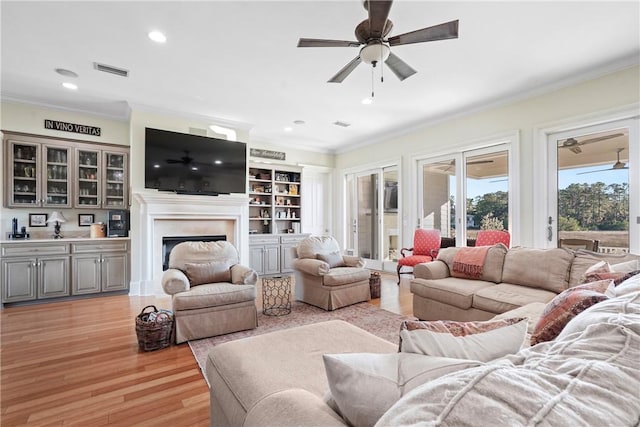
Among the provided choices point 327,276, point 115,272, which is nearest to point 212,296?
point 327,276

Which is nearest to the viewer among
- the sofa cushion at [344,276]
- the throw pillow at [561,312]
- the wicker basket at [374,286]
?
the throw pillow at [561,312]

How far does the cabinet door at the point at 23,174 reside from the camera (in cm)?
422

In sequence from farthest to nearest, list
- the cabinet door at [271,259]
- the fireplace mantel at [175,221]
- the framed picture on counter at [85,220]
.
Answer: the cabinet door at [271,259] < the framed picture on counter at [85,220] < the fireplace mantel at [175,221]

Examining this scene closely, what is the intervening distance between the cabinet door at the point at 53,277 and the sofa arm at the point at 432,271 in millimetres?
4677

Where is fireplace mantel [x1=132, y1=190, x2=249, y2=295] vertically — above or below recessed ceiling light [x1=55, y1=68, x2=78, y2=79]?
below

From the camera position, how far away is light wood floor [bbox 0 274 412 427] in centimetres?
178

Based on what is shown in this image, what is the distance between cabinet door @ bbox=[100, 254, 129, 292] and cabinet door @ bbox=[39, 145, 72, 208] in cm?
105

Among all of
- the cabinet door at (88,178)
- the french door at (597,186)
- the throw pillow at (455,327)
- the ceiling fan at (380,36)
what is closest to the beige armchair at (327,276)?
the ceiling fan at (380,36)

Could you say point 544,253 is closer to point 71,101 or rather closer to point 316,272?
point 316,272

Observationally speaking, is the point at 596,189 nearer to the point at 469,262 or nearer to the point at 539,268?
the point at 539,268

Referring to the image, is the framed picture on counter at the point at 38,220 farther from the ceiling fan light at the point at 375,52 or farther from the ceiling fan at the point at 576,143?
the ceiling fan at the point at 576,143

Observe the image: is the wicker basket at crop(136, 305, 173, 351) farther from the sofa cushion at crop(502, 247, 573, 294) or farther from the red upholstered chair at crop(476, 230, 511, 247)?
the red upholstered chair at crop(476, 230, 511, 247)

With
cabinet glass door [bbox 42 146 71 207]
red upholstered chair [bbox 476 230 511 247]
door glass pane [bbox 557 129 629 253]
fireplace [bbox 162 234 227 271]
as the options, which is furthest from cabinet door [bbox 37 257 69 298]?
door glass pane [bbox 557 129 629 253]

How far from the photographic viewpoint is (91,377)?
7.20 feet
